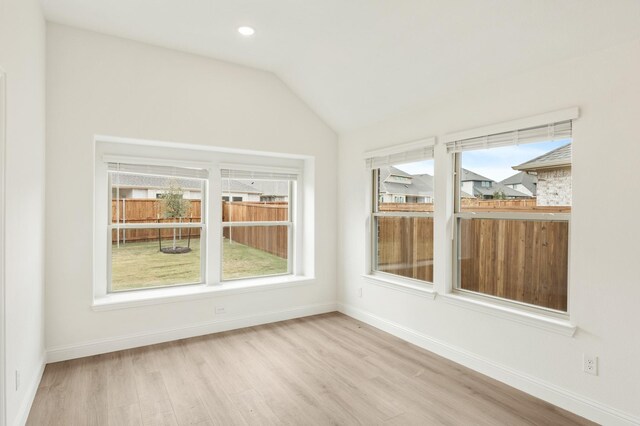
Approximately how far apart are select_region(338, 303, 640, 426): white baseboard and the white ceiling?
2.33 meters

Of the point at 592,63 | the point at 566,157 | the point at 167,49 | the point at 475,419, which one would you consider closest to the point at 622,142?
the point at 566,157

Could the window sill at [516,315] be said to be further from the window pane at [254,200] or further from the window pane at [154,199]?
the window pane at [154,199]

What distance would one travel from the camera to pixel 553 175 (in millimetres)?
2674

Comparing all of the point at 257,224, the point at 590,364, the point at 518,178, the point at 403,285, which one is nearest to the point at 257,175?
the point at 257,224

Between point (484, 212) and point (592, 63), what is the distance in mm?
1305

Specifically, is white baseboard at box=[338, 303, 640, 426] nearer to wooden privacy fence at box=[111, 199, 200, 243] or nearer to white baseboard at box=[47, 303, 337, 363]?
white baseboard at box=[47, 303, 337, 363]

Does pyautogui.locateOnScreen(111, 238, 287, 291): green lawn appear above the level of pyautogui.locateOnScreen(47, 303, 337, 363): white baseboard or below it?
above

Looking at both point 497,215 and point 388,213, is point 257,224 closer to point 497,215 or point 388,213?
point 388,213

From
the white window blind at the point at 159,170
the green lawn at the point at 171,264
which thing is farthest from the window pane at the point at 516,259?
the white window blind at the point at 159,170

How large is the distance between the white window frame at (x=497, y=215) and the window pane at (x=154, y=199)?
2799 mm

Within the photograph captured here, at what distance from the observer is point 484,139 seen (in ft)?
9.90

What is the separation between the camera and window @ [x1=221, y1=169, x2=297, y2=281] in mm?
4320

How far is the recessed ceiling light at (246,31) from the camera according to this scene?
3182mm

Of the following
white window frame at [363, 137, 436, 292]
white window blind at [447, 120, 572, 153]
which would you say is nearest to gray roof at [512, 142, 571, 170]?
white window blind at [447, 120, 572, 153]
